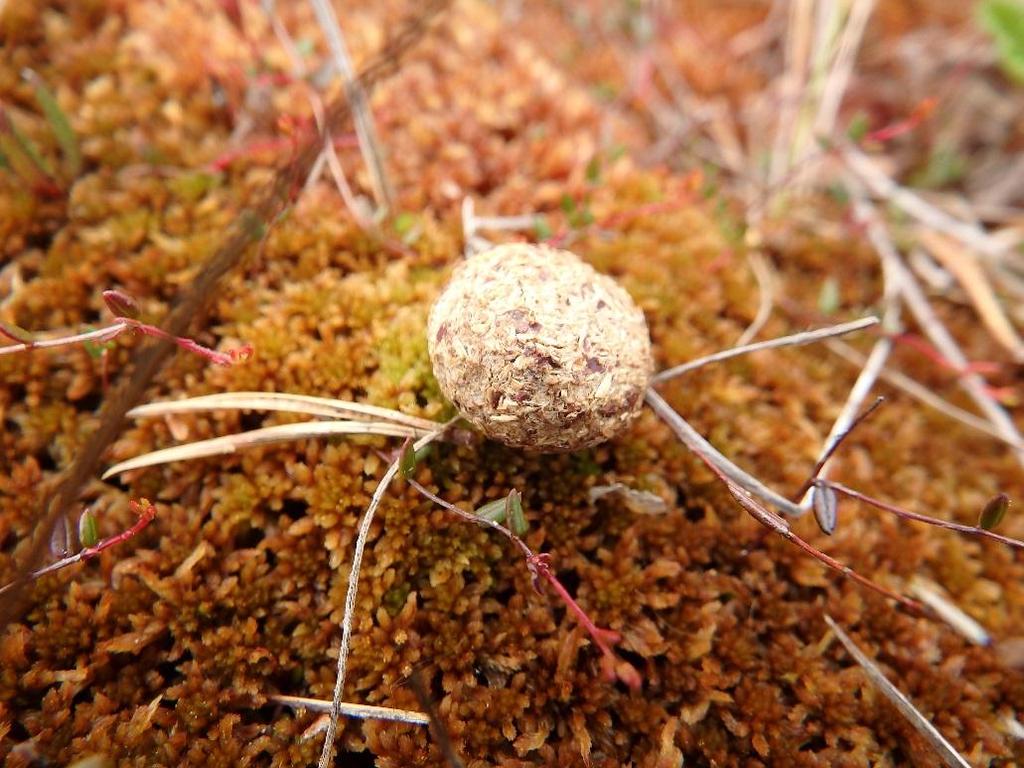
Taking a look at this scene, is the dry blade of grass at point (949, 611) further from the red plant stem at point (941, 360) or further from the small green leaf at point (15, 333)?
the small green leaf at point (15, 333)

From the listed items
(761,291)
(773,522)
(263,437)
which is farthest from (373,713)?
(761,291)

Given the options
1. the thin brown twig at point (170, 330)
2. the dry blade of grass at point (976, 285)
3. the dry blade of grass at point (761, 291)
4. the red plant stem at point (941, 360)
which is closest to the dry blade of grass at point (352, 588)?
the thin brown twig at point (170, 330)

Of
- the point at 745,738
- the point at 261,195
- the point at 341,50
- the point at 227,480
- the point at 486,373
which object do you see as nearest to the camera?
the point at 486,373

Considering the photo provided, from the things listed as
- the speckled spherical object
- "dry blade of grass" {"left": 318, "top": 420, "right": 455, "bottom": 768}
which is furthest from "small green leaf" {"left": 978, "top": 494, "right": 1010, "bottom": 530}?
"dry blade of grass" {"left": 318, "top": 420, "right": 455, "bottom": 768}

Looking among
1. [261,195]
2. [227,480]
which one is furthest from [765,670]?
[261,195]

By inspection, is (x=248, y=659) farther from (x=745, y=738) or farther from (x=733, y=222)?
(x=733, y=222)

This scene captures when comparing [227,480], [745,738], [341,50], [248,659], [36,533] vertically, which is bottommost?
[745,738]

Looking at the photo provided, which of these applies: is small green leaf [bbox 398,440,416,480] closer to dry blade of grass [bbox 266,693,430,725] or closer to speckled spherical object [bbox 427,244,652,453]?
speckled spherical object [bbox 427,244,652,453]
